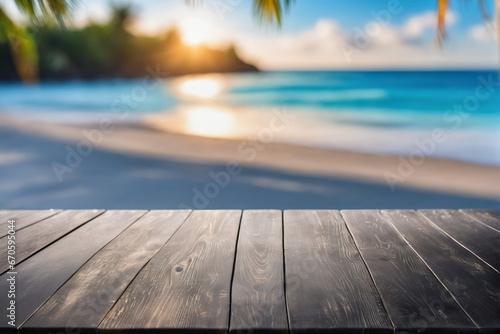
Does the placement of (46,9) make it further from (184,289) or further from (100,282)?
(184,289)

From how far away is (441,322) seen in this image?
40.0 inches

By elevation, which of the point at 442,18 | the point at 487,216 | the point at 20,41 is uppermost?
the point at 20,41

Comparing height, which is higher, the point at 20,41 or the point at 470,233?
the point at 20,41

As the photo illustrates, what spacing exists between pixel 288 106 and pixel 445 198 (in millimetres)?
10656

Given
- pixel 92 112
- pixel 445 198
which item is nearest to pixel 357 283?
pixel 445 198

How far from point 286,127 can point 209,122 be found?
2.22 meters

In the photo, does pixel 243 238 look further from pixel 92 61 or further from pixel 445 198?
pixel 92 61

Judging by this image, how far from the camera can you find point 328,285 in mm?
1224

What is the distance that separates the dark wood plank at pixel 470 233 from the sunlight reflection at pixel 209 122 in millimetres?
7156

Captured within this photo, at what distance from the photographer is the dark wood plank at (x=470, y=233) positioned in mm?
1451

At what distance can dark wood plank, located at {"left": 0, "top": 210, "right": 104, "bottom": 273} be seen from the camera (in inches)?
59.6

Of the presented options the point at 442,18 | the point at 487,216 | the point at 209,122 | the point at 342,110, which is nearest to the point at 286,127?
the point at 209,122

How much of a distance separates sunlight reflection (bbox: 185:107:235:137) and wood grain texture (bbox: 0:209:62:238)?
681 centimetres

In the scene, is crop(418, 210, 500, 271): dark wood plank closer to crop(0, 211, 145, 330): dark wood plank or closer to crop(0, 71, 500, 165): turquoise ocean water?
crop(0, 211, 145, 330): dark wood plank
